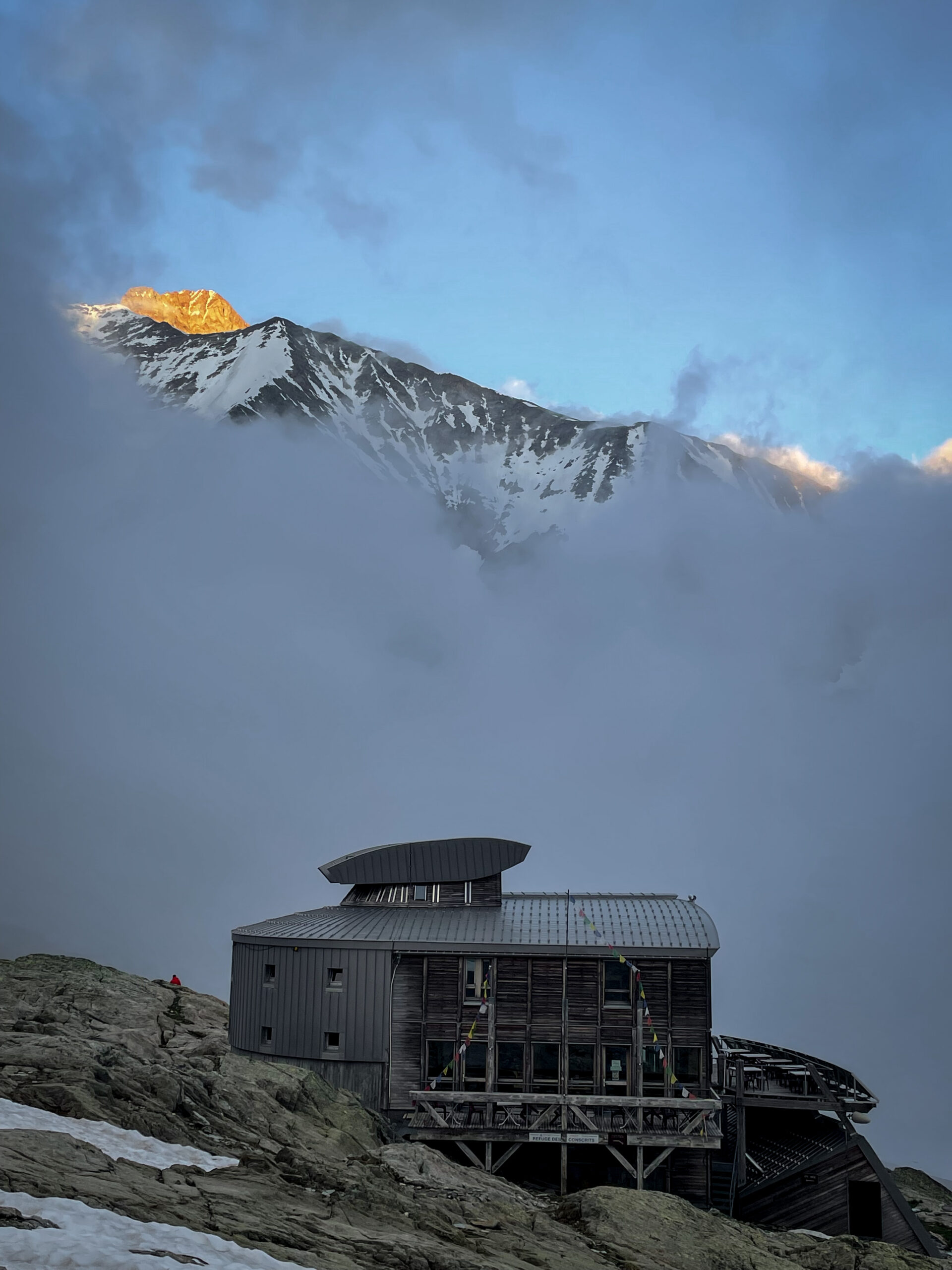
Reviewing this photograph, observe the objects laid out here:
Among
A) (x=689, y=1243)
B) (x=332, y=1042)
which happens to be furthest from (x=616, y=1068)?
(x=689, y=1243)

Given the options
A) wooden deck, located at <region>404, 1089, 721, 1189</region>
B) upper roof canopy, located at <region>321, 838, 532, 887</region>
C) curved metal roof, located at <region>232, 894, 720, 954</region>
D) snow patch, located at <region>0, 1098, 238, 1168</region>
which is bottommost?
wooden deck, located at <region>404, 1089, 721, 1189</region>

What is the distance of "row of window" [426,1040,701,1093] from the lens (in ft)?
124

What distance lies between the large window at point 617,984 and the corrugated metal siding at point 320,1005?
27.1 feet

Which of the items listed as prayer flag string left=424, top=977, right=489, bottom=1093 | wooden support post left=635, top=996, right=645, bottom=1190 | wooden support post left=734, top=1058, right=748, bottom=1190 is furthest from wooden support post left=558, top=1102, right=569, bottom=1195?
wooden support post left=734, top=1058, right=748, bottom=1190

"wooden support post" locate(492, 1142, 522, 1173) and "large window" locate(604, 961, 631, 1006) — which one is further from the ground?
"large window" locate(604, 961, 631, 1006)

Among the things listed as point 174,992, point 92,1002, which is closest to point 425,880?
point 92,1002

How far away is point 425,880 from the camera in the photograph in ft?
143

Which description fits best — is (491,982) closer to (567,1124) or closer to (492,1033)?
(492,1033)

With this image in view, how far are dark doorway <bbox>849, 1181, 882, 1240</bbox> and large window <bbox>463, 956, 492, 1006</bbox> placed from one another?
49.0 ft

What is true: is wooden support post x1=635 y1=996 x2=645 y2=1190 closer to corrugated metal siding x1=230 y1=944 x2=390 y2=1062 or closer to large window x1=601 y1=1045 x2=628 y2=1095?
large window x1=601 y1=1045 x2=628 y2=1095

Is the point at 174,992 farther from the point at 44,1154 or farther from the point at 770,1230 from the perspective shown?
the point at 44,1154

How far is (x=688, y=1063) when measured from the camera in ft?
124

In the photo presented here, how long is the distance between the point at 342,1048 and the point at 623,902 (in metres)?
13.2

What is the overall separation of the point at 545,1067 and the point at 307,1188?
1725cm
